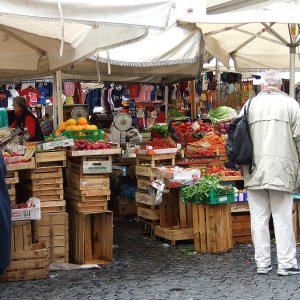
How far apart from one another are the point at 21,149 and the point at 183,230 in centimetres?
242

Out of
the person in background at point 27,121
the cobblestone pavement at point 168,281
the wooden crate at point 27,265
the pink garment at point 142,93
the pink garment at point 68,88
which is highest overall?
the pink garment at point 68,88

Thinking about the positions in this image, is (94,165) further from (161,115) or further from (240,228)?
(161,115)

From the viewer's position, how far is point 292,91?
880 centimetres

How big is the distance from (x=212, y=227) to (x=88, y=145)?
180 cm

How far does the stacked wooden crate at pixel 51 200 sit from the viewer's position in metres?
6.75

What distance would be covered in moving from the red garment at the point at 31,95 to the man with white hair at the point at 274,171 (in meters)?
10.9

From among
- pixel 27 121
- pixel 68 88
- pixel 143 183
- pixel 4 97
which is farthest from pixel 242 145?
pixel 4 97

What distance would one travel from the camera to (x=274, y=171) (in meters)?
6.09

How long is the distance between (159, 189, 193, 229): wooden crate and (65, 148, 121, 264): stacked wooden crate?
1.28m

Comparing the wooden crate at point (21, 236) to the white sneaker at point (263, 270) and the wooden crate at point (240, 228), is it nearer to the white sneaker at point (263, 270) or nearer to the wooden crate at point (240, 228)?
the white sneaker at point (263, 270)

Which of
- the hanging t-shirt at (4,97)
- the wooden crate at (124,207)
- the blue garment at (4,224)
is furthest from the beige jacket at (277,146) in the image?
the hanging t-shirt at (4,97)

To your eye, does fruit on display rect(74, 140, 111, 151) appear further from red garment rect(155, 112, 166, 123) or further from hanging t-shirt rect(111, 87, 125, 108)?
hanging t-shirt rect(111, 87, 125, 108)

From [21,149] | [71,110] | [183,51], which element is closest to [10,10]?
[21,149]

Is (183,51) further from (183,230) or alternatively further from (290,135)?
(290,135)
